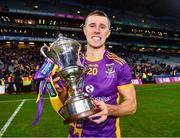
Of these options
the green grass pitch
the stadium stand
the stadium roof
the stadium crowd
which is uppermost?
the stadium roof

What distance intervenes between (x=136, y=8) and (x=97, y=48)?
256 feet

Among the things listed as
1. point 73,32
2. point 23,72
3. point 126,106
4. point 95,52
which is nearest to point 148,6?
point 73,32

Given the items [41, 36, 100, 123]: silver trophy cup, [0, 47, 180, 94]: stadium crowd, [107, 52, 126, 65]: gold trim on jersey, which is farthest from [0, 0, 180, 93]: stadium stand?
[41, 36, 100, 123]: silver trophy cup

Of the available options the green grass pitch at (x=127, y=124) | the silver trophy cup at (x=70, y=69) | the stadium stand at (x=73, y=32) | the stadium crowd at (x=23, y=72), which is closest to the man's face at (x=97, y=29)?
the silver trophy cup at (x=70, y=69)

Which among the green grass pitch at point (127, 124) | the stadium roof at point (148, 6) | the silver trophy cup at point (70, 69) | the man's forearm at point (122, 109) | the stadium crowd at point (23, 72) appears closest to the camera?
the silver trophy cup at point (70, 69)

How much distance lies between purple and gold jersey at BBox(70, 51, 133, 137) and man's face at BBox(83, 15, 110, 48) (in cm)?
26

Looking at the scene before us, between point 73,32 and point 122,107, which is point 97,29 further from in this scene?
point 73,32

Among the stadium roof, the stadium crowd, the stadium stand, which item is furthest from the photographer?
the stadium roof

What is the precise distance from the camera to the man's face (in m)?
2.77

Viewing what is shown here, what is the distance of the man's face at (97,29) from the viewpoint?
2.77 m

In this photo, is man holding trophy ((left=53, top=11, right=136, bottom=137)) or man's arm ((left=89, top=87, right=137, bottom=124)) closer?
man's arm ((left=89, top=87, right=137, bottom=124))

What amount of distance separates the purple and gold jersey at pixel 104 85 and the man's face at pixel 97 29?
0.26m

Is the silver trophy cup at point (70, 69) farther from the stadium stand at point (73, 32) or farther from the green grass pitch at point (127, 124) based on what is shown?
the stadium stand at point (73, 32)

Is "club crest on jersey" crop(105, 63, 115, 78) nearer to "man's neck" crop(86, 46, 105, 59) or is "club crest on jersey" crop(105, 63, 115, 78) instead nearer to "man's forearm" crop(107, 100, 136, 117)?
"man's neck" crop(86, 46, 105, 59)
